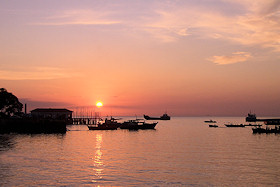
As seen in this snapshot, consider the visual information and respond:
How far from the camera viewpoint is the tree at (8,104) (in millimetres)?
113856

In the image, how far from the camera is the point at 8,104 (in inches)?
4572

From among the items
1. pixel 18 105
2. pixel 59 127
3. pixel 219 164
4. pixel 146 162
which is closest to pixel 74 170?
pixel 146 162

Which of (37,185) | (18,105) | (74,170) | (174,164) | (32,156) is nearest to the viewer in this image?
(37,185)

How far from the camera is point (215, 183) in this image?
35344 millimetres

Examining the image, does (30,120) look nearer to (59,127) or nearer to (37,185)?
(59,127)

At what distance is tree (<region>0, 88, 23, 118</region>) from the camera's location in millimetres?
113856

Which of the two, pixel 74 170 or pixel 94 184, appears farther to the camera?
pixel 74 170

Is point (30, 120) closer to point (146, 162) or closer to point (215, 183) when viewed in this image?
point (146, 162)

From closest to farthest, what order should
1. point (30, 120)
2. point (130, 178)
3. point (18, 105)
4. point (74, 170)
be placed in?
point (130, 178), point (74, 170), point (30, 120), point (18, 105)

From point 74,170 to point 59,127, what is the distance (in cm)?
7252

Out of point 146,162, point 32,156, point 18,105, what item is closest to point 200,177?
point 146,162

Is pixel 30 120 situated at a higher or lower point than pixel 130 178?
higher

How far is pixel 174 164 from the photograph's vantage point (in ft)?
155

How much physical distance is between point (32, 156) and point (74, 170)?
604 inches
